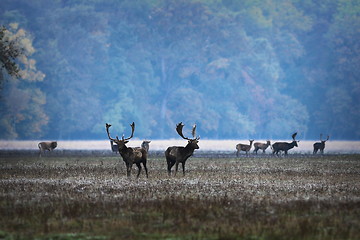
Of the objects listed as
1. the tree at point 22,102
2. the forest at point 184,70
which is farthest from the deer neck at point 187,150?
the forest at point 184,70

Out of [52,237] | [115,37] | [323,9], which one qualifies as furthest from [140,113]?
[52,237]

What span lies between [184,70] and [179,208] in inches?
4119

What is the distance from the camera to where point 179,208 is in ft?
53.9

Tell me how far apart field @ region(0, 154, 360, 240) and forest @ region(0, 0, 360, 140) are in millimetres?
76298

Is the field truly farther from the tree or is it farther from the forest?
the forest

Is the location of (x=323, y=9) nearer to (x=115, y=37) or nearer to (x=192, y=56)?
(x=192, y=56)

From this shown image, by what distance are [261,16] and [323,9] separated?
Result: 40.4 feet

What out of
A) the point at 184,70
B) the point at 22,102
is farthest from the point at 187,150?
the point at 184,70

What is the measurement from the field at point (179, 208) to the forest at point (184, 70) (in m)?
76.3

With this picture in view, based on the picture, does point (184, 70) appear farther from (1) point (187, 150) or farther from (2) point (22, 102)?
(1) point (187, 150)

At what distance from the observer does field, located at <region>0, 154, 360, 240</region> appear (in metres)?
13.6

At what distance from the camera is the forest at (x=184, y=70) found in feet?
356

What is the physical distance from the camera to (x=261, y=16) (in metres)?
140

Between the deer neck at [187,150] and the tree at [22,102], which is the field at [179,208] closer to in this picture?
the deer neck at [187,150]
